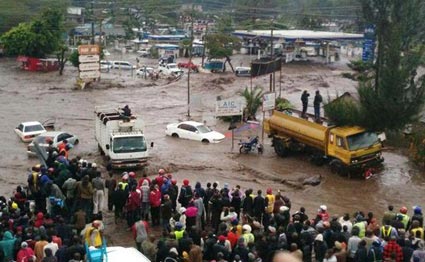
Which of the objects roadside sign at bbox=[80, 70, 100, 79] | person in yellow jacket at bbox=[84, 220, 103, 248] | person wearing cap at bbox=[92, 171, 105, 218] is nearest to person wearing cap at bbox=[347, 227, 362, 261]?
person in yellow jacket at bbox=[84, 220, 103, 248]

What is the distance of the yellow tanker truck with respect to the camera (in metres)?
24.9

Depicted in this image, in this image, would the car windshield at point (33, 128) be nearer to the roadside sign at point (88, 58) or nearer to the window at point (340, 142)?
the window at point (340, 142)

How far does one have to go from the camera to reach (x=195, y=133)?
107ft

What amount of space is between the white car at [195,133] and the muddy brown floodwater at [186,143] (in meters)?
0.51

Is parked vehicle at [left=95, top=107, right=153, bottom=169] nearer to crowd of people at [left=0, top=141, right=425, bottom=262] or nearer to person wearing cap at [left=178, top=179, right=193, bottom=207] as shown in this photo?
crowd of people at [left=0, top=141, right=425, bottom=262]

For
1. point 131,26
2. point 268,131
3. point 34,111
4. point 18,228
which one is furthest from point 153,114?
point 131,26

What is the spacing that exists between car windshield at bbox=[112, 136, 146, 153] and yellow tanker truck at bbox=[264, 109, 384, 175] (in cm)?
639

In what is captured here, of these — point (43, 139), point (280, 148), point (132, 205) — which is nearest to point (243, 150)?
point (280, 148)

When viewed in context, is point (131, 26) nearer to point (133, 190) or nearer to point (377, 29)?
point (377, 29)

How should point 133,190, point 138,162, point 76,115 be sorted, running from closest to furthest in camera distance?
point 133,190 < point 138,162 < point 76,115

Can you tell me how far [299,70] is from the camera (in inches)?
2667

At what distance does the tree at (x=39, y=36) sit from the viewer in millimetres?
66562

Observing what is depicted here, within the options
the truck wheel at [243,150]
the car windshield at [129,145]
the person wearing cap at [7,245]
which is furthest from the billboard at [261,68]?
the person wearing cap at [7,245]

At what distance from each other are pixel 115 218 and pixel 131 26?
304 ft
